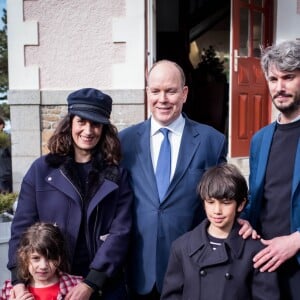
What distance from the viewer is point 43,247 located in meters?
2.10

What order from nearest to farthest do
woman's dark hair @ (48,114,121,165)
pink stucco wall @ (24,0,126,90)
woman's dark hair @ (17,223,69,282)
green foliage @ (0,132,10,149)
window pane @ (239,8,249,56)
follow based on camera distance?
woman's dark hair @ (17,223,69,282) < woman's dark hair @ (48,114,121,165) < green foliage @ (0,132,10,149) < pink stucco wall @ (24,0,126,90) < window pane @ (239,8,249,56)

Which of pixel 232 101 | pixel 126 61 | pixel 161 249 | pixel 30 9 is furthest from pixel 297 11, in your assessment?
pixel 161 249

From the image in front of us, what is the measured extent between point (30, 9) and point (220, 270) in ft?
13.9

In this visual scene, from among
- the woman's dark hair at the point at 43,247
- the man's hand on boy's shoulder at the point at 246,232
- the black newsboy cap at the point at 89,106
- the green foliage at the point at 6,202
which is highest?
the black newsboy cap at the point at 89,106

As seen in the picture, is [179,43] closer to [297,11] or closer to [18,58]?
[297,11]

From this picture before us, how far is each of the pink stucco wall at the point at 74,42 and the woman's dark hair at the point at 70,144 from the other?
302 cm

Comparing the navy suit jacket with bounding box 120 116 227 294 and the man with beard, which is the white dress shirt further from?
the man with beard

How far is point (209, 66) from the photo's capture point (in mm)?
8398

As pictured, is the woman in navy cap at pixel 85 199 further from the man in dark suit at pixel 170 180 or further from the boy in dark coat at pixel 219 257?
the boy in dark coat at pixel 219 257

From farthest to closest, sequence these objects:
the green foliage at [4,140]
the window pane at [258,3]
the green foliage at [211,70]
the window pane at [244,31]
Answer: the green foliage at [211,70] → the window pane at [258,3] → the window pane at [244,31] → the green foliage at [4,140]

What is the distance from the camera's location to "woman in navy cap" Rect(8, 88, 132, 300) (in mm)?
2131

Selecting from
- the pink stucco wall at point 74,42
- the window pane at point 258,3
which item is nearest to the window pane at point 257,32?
the window pane at point 258,3

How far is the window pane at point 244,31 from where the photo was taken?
5.61m

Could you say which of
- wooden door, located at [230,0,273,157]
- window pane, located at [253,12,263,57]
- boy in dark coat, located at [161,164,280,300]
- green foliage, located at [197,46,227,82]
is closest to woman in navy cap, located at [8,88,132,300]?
boy in dark coat, located at [161,164,280,300]
